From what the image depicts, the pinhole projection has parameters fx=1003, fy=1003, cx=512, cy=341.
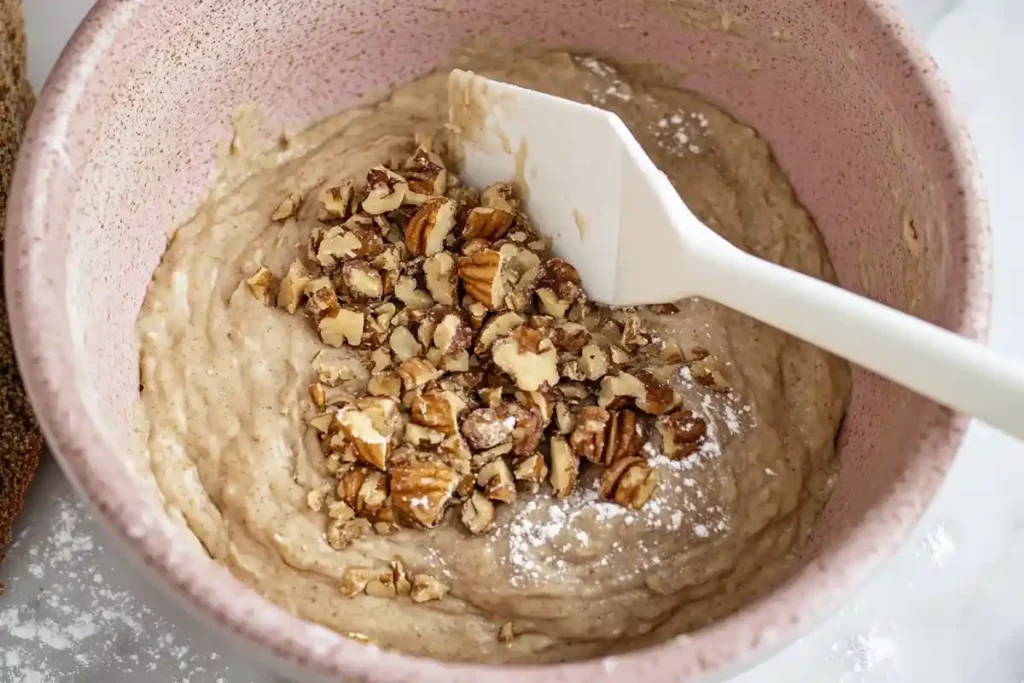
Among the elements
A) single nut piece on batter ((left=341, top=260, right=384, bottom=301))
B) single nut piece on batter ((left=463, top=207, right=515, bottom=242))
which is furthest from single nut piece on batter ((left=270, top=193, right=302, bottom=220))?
single nut piece on batter ((left=463, top=207, right=515, bottom=242))

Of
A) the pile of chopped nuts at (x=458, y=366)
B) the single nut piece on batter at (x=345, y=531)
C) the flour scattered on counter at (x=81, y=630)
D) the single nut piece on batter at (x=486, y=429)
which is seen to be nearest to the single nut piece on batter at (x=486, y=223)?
the pile of chopped nuts at (x=458, y=366)

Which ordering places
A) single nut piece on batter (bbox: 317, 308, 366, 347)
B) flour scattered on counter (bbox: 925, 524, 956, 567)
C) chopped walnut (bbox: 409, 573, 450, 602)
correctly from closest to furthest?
chopped walnut (bbox: 409, 573, 450, 602), single nut piece on batter (bbox: 317, 308, 366, 347), flour scattered on counter (bbox: 925, 524, 956, 567)

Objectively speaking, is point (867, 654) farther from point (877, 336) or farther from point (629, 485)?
point (877, 336)

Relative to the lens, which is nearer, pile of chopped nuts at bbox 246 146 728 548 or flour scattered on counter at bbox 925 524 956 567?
pile of chopped nuts at bbox 246 146 728 548

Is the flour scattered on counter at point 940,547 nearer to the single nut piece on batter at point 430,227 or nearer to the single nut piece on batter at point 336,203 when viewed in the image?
the single nut piece on batter at point 430,227

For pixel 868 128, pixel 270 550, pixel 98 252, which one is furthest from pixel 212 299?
pixel 868 128

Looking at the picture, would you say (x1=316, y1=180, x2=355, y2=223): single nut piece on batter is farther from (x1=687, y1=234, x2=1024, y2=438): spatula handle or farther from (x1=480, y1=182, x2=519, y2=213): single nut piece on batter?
(x1=687, y1=234, x2=1024, y2=438): spatula handle
